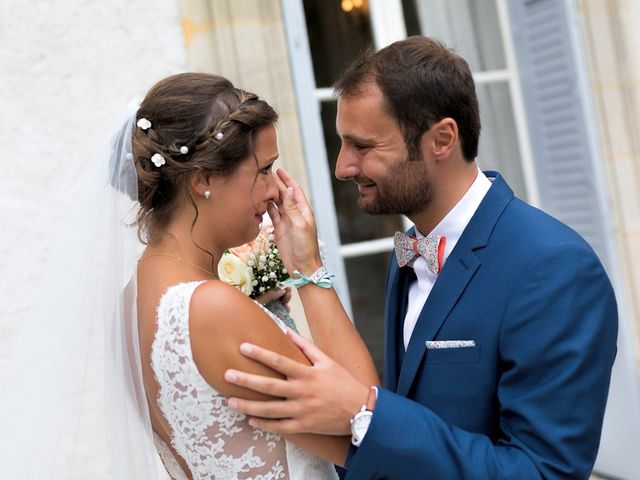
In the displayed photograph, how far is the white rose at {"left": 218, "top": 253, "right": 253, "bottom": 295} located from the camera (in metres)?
2.20

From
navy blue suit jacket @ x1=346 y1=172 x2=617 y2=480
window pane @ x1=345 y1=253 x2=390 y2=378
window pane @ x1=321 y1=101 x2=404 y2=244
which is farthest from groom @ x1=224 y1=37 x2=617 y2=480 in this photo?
window pane @ x1=321 y1=101 x2=404 y2=244

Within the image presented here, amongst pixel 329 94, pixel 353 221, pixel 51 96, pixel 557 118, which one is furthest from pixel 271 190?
pixel 353 221

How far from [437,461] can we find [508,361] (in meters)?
0.27

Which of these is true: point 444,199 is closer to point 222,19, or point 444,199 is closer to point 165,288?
point 165,288

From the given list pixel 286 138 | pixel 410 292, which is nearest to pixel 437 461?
pixel 410 292

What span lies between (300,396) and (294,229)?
53 cm

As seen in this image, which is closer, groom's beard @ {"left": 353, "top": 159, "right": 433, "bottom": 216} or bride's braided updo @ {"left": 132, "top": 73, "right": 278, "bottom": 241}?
bride's braided updo @ {"left": 132, "top": 73, "right": 278, "bottom": 241}

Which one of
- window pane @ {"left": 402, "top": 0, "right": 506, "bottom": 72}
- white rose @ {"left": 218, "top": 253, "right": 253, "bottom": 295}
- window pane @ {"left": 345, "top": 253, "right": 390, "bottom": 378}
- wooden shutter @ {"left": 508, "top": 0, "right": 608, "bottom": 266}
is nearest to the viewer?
white rose @ {"left": 218, "top": 253, "right": 253, "bottom": 295}

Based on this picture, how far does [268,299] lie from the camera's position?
7.43ft

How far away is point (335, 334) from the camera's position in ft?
6.34

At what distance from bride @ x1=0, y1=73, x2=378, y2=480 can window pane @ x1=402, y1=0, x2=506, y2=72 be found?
269 cm

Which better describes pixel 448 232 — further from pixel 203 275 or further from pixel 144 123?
pixel 144 123

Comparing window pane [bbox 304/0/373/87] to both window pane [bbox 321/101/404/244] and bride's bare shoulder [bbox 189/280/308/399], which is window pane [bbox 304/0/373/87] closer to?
window pane [bbox 321/101/404/244]

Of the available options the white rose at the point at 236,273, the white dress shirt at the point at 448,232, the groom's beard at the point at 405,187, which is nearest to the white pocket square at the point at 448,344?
the white dress shirt at the point at 448,232
